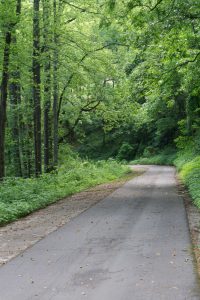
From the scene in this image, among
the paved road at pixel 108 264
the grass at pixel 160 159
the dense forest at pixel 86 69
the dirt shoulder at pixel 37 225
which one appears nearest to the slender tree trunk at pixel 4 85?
the dense forest at pixel 86 69

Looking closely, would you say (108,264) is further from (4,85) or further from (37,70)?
(37,70)

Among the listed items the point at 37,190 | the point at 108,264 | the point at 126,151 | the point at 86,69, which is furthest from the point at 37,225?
the point at 126,151

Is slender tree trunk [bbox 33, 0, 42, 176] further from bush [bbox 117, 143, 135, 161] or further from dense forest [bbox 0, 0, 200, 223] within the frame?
bush [bbox 117, 143, 135, 161]

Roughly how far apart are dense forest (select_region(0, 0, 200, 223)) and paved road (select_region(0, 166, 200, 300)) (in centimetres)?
614

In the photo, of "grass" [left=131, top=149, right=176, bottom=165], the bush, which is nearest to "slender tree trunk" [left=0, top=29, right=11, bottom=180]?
"grass" [left=131, top=149, right=176, bottom=165]

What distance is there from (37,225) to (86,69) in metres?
16.9

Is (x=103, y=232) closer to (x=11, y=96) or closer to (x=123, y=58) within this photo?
(x=11, y=96)

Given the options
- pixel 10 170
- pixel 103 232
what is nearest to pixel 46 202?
pixel 103 232

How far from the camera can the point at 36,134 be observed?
23.5m

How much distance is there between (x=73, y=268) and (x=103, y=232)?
3111 mm

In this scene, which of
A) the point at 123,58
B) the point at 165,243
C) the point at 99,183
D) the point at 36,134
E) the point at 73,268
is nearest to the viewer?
the point at 73,268

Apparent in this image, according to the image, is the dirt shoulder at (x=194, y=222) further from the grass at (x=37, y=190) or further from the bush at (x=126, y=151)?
the bush at (x=126, y=151)

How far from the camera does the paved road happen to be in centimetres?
598

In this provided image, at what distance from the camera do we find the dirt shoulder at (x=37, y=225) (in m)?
8.95
